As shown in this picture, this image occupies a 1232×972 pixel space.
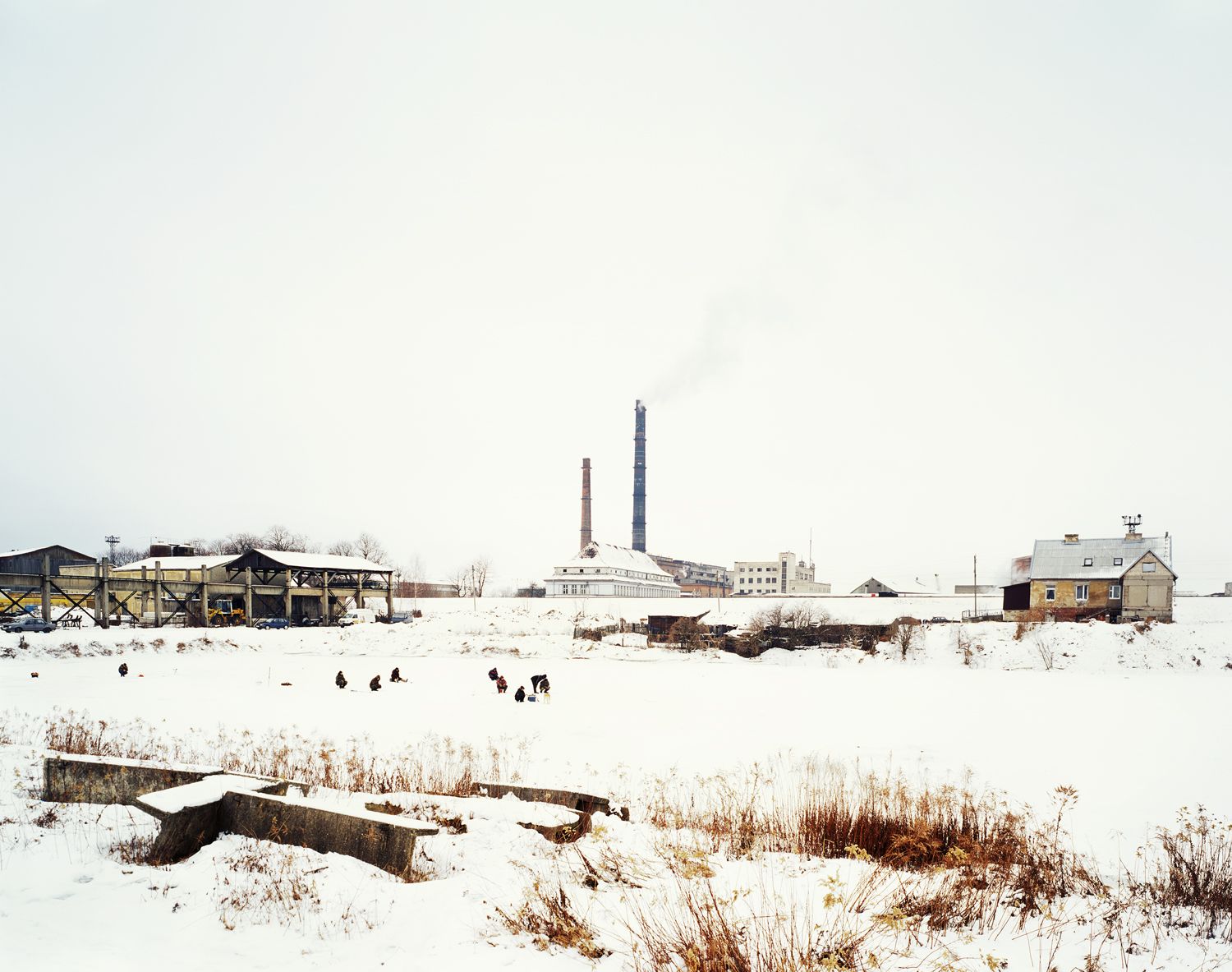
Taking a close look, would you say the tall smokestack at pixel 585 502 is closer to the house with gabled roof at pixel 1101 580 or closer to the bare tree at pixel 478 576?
the bare tree at pixel 478 576

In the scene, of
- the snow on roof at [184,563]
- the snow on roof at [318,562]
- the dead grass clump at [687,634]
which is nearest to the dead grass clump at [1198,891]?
the dead grass clump at [687,634]

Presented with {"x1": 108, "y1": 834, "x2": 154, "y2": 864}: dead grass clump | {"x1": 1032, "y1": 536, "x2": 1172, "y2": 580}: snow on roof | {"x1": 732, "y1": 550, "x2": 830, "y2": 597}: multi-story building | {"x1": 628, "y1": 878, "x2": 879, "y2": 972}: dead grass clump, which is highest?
{"x1": 1032, "y1": 536, "x2": 1172, "y2": 580}: snow on roof

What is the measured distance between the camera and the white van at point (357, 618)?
5053 cm

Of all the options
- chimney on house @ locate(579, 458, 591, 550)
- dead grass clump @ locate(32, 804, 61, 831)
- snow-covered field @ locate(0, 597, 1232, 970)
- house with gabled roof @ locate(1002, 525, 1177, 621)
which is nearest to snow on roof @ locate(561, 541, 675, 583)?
chimney on house @ locate(579, 458, 591, 550)

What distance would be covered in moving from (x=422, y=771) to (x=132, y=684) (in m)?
18.4

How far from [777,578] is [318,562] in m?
91.1

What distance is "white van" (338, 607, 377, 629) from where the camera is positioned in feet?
166

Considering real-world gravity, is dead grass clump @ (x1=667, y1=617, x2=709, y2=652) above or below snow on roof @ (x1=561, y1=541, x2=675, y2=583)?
below

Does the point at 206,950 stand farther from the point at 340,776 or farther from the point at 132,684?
the point at 132,684

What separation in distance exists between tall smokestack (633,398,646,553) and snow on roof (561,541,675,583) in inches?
175

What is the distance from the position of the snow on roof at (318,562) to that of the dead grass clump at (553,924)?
49366mm

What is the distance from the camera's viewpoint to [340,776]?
440 inches

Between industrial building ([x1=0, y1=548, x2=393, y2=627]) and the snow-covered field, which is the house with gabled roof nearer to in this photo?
the snow-covered field

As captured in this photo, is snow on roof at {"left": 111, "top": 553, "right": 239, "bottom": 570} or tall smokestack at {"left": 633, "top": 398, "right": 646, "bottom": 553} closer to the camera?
snow on roof at {"left": 111, "top": 553, "right": 239, "bottom": 570}
